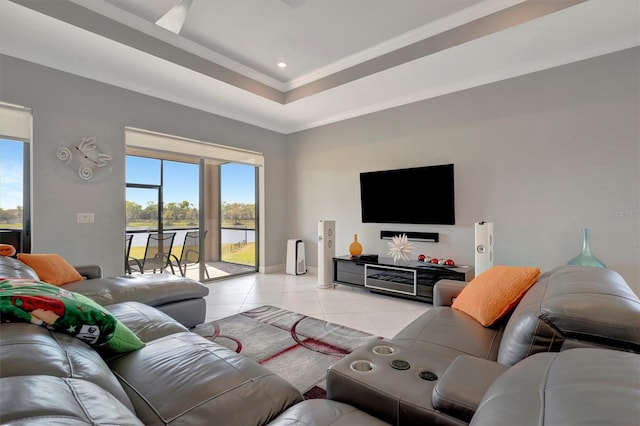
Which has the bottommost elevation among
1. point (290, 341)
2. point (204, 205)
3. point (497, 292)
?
point (290, 341)

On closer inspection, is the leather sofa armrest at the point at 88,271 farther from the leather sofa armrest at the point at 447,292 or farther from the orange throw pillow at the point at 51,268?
the leather sofa armrest at the point at 447,292

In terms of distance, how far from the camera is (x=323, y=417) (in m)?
0.97

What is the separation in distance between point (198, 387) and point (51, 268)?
2397 mm

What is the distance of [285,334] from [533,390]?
8.01 feet

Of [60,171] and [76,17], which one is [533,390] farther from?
[60,171]

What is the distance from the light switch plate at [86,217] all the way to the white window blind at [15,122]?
94 cm

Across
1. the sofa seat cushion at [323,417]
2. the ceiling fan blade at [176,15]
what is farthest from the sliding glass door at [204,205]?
the sofa seat cushion at [323,417]

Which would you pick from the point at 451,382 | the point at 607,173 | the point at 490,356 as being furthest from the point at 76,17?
the point at 607,173

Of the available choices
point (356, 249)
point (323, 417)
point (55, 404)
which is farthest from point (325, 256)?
point (55, 404)

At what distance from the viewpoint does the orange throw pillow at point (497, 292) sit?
5.55 ft

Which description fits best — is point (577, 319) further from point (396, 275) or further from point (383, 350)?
point (396, 275)

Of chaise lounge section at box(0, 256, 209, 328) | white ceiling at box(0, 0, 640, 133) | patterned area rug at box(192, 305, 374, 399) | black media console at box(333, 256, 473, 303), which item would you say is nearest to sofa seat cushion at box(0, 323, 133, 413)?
patterned area rug at box(192, 305, 374, 399)

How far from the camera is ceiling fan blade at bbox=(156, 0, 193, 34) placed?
208cm

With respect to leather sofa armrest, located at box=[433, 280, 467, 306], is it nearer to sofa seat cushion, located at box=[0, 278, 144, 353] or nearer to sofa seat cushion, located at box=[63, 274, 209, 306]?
sofa seat cushion, located at box=[0, 278, 144, 353]
